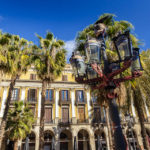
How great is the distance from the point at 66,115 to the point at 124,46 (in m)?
20.6

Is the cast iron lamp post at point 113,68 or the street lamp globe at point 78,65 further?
the street lamp globe at point 78,65

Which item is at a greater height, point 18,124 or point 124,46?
point 124,46

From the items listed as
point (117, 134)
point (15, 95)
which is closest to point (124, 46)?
point (117, 134)

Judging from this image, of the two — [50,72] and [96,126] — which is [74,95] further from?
[50,72]

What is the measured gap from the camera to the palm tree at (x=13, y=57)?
11680 millimetres

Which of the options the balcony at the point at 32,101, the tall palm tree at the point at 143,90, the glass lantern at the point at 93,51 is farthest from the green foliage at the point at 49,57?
the balcony at the point at 32,101

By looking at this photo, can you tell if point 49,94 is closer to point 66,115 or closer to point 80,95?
point 66,115

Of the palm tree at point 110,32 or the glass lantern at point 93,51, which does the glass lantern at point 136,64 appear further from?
the palm tree at point 110,32

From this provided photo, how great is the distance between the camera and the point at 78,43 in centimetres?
962

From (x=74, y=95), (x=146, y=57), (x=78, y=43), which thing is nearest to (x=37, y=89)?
(x=74, y=95)

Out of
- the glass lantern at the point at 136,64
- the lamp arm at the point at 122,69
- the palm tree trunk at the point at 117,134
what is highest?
the glass lantern at the point at 136,64

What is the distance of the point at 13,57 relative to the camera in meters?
12.4

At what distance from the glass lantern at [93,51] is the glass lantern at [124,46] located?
0.60m

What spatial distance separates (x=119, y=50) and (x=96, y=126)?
20.9 metres
